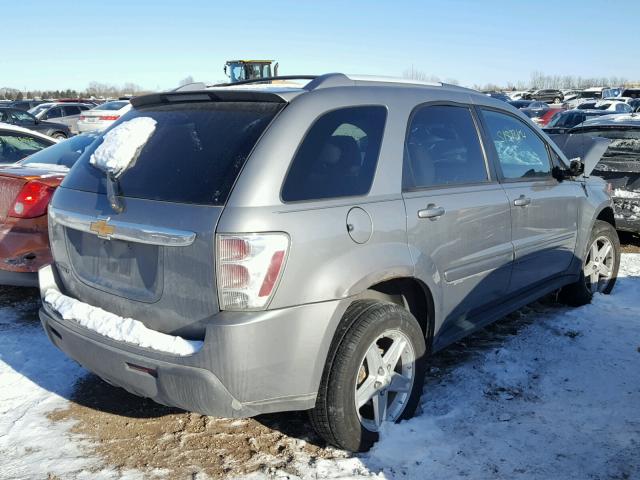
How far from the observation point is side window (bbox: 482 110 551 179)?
412 cm

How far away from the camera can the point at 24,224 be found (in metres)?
4.71

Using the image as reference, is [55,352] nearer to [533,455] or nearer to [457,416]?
[457,416]

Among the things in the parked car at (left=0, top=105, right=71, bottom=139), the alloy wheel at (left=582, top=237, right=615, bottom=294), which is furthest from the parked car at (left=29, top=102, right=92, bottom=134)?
the alloy wheel at (left=582, top=237, right=615, bottom=294)

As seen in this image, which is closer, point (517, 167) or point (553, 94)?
point (517, 167)

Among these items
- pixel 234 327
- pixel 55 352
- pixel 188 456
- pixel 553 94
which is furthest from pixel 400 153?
pixel 553 94

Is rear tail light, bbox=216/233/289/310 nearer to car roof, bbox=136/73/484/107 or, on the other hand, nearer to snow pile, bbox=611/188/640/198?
car roof, bbox=136/73/484/107

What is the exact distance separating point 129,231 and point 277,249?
0.72m

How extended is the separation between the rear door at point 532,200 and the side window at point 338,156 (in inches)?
47.7

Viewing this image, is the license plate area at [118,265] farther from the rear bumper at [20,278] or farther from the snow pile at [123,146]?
the rear bumper at [20,278]

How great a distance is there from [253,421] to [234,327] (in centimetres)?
117

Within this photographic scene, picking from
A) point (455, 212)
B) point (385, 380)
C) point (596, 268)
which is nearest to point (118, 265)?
point (385, 380)

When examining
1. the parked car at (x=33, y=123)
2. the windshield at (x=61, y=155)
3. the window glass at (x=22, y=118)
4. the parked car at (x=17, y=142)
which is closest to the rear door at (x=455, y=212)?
the windshield at (x=61, y=155)

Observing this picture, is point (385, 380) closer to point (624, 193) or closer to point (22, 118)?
point (624, 193)

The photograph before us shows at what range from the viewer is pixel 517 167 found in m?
4.28
